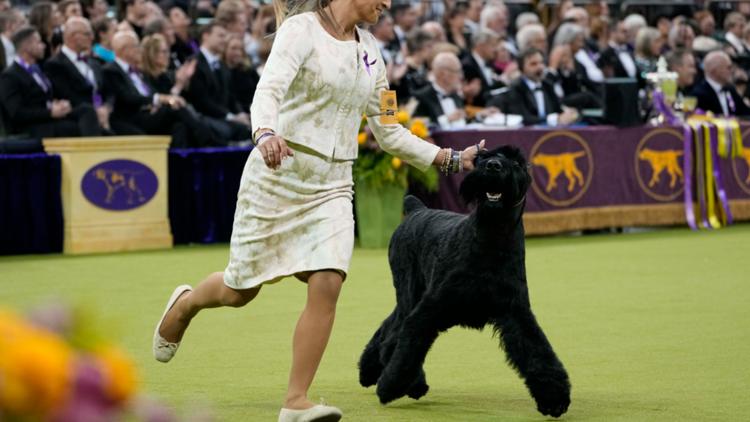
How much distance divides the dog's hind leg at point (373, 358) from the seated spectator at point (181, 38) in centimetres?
831

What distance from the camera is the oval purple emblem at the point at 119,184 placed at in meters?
10.3

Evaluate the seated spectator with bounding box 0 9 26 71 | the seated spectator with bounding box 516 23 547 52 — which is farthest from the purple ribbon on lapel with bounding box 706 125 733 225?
the seated spectator with bounding box 0 9 26 71

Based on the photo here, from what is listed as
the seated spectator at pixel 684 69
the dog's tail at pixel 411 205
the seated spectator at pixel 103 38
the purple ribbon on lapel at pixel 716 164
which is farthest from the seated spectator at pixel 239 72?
the dog's tail at pixel 411 205

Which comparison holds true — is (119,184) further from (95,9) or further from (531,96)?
(531,96)

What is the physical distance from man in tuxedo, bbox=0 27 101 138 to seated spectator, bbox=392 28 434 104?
2.90 meters

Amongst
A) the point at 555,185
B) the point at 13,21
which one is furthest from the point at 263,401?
the point at 13,21

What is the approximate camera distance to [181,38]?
42.3ft

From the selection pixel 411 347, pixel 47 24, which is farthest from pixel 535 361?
pixel 47 24

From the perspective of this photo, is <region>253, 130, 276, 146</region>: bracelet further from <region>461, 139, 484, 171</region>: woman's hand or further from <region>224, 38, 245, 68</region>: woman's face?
<region>224, 38, 245, 68</region>: woman's face

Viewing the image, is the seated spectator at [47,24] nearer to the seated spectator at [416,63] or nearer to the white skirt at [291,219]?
the seated spectator at [416,63]

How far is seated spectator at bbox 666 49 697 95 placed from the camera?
1367 centimetres

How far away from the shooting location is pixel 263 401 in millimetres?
4684

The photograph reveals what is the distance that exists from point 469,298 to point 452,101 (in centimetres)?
770

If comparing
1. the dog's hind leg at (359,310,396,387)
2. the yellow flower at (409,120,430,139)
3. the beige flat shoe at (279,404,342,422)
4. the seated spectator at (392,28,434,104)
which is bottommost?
the dog's hind leg at (359,310,396,387)
